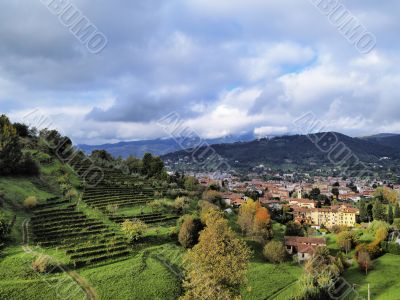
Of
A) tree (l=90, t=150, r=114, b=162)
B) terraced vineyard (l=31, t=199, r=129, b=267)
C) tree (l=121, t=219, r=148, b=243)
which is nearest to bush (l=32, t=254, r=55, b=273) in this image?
terraced vineyard (l=31, t=199, r=129, b=267)

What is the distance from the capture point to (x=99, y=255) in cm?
3334

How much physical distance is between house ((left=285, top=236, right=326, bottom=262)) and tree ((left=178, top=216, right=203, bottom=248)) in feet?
44.6

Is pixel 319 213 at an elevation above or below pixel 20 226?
below

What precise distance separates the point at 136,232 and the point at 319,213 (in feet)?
212

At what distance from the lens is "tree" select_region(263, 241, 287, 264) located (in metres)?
43.1

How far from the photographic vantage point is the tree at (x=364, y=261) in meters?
45.8

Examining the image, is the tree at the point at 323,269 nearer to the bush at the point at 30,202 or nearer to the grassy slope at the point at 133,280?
the grassy slope at the point at 133,280

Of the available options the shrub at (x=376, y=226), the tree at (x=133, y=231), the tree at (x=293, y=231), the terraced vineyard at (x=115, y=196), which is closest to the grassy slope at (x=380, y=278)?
the tree at (x=293, y=231)

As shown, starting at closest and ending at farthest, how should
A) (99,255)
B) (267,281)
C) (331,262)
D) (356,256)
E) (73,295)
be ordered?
1. (73,295)
2. (99,255)
3. (267,281)
4. (331,262)
5. (356,256)

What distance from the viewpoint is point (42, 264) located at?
29.1m

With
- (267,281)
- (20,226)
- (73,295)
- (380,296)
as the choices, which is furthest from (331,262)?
(20,226)

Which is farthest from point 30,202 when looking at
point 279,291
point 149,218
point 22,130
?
point 22,130

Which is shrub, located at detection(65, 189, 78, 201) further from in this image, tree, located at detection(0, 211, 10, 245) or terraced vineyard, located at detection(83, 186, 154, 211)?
tree, located at detection(0, 211, 10, 245)

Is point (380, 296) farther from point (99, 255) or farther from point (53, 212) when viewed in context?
point (53, 212)
